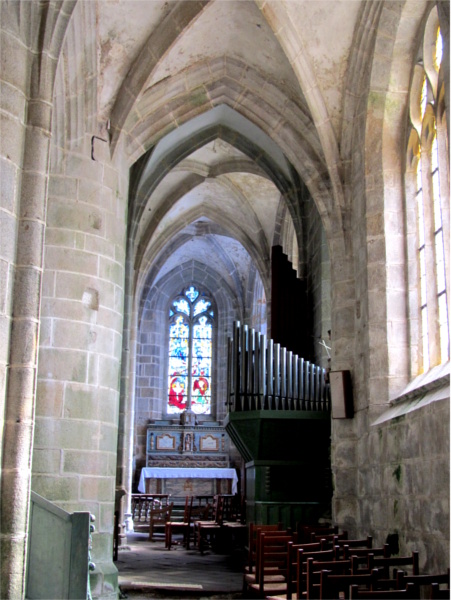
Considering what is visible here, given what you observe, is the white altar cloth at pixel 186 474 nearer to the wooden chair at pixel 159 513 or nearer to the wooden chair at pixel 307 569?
the wooden chair at pixel 159 513

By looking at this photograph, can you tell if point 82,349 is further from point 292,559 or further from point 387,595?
point 387,595

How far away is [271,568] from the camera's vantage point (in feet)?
24.4

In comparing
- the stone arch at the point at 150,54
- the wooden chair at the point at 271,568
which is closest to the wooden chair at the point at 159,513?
the wooden chair at the point at 271,568

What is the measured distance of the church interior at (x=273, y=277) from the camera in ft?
19.4

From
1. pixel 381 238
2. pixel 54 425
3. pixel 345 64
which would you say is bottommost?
pixel 54 425

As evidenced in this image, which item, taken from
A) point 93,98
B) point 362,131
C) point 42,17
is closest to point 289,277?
point 362,131

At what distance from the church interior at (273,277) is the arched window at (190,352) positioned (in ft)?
27.1

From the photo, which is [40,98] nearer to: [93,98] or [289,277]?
[93,98]

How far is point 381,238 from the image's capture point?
9016mm

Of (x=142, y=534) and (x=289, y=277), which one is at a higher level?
(x=289, y=277)

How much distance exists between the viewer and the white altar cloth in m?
19.8

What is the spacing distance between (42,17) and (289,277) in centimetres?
861

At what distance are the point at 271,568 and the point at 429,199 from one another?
→ 418 centimetres

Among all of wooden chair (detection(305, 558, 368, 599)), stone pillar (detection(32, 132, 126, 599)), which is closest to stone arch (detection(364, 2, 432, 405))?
stone pillar (detection(32, 132, 126, 599))
